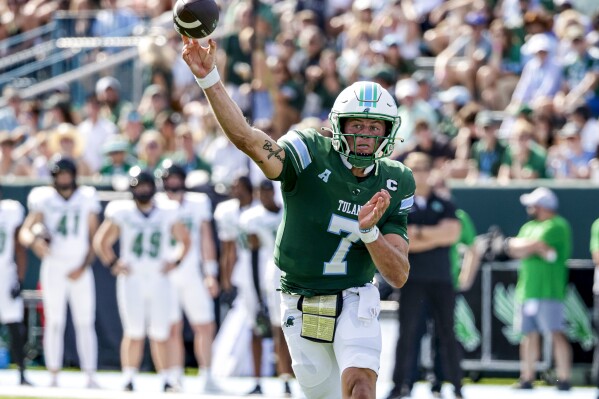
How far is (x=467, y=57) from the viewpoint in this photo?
1501 cm

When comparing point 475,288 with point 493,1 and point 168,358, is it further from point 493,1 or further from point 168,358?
point 493,1

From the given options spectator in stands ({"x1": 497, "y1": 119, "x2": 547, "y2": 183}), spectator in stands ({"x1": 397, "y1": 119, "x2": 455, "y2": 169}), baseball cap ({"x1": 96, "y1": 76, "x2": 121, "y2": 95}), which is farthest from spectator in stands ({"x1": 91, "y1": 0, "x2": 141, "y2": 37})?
spectator in stands ({"x1": 497, "y1": 119, "x2": 547, "y2": 183})

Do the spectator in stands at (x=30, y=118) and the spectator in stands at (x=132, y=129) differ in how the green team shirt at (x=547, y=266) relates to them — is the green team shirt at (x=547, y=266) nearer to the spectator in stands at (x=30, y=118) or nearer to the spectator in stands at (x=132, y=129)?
the spectator in stands at (x=132, y=129)

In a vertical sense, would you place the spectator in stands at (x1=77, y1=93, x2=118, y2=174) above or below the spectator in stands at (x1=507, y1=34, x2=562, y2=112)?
below

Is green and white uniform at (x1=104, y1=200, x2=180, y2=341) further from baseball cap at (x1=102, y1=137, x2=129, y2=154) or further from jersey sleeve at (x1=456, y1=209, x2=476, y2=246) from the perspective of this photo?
jersey sleeve at (x1=456, y1=209, x2=476, y2=246)

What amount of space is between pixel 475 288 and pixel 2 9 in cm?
871

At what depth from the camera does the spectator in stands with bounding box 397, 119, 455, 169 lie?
40.9 feet

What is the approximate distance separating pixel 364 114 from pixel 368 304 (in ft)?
2.85

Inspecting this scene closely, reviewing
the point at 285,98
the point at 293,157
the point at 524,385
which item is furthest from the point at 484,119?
the point at 293,157

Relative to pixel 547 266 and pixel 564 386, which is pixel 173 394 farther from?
pixel 547 266

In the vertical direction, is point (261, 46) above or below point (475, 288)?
above

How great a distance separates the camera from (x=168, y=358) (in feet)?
39.2

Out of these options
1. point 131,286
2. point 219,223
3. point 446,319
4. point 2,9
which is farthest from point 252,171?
point 2,9

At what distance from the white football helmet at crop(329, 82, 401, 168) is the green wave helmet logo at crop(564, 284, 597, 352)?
22.0ft
